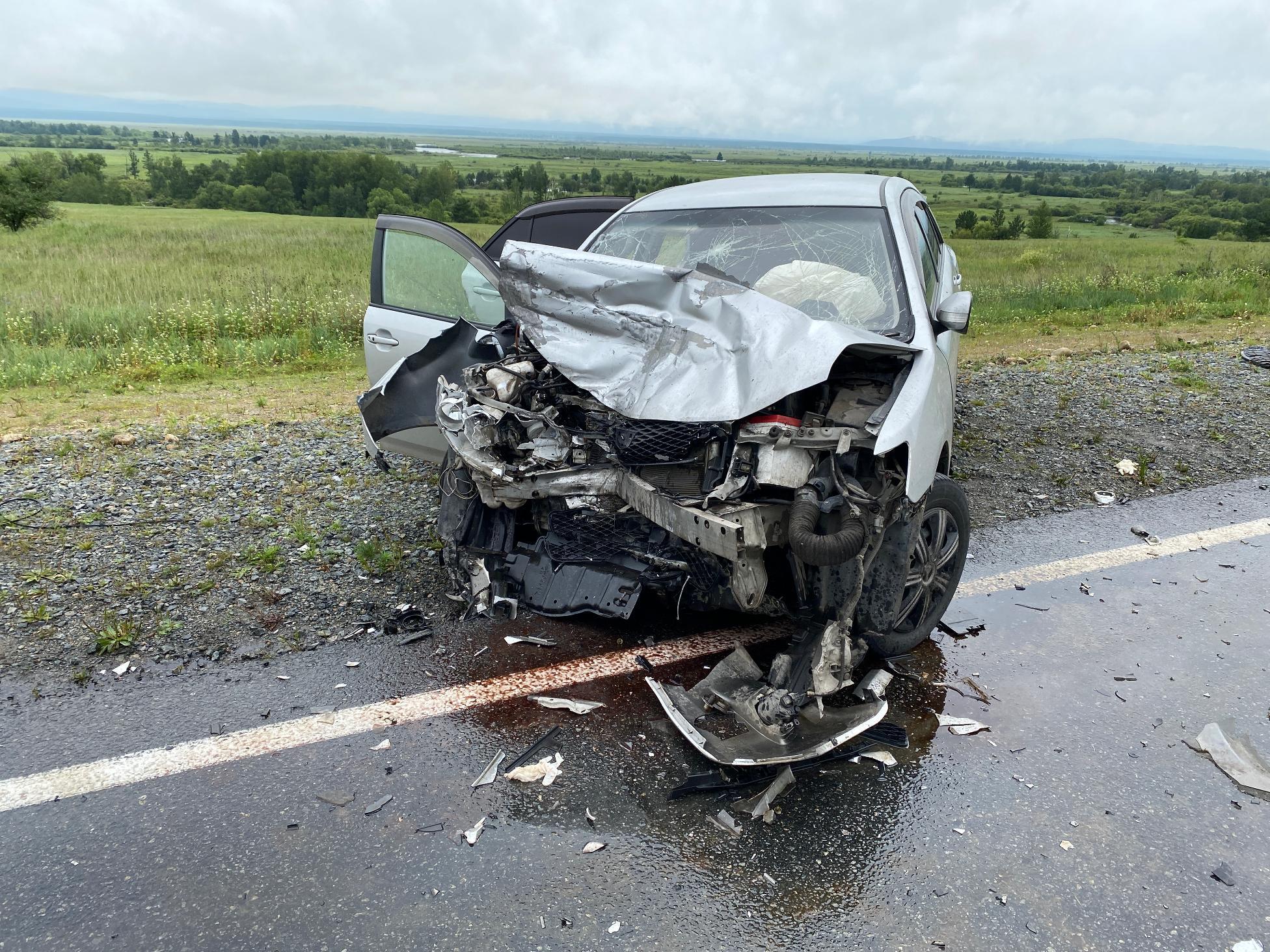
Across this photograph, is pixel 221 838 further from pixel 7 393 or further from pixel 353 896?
pixel 7 393

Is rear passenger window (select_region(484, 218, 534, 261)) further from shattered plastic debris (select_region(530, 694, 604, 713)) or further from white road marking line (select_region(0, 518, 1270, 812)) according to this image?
shattered plastic debris (select_region(530, 694, 604, 713))

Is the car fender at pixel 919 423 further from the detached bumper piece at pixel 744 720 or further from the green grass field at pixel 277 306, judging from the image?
the green grass field at pixel 277 306

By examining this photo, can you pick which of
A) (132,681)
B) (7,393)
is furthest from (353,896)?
(7,393)

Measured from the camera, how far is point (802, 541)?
286cm

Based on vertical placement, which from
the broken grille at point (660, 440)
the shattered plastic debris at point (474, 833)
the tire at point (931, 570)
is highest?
the broken grille at point (660, 440)

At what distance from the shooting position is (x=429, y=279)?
4.89 metres

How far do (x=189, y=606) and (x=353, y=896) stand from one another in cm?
206

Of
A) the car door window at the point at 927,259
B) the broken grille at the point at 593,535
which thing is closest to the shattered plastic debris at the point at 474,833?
the broken grille at the point at 593,535

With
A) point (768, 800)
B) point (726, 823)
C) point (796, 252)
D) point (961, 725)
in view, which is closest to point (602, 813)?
point (726, 823)

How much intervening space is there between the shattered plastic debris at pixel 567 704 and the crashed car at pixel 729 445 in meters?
0.26

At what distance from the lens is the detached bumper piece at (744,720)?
286 centimetres

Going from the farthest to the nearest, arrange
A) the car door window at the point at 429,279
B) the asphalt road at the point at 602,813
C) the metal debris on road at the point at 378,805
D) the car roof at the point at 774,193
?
the car door window at the point at 429,279
the car roof at the point at 774,193
the metal debris on road at the point at 378,805
the asphalt road at the point at 602,813

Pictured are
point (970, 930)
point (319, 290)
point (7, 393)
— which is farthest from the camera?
point (319, 290)

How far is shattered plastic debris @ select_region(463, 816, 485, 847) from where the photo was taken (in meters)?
2.55
